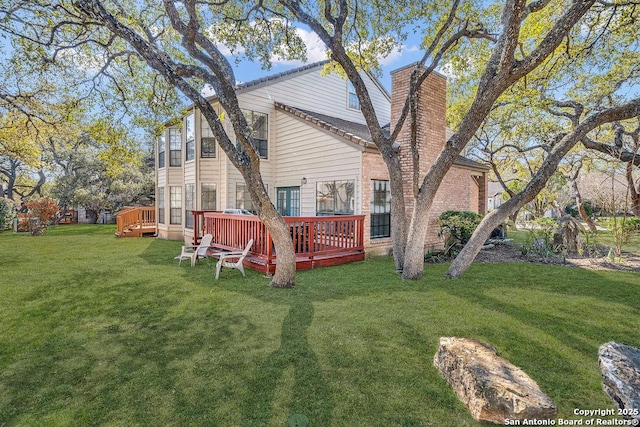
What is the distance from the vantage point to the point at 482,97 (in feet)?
17.9

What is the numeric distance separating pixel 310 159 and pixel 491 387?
29.4 ft

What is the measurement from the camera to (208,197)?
12.2 m

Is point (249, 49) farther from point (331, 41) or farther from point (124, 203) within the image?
point (124, 203)

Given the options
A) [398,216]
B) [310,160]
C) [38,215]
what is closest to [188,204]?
[310,160]

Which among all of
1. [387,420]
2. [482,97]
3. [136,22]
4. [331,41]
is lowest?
[387,420]

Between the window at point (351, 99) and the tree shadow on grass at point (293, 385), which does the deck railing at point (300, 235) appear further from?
the window at point (351, 99)

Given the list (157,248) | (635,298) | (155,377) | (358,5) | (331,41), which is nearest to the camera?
(155,377)

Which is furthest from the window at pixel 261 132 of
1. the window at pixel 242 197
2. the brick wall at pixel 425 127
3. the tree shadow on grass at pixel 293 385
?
the tree shadow on grass at pixel 293 385

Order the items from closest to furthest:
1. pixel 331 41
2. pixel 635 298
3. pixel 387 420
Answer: pixel 387 420 < pixel 635 298 < pixel 331 41

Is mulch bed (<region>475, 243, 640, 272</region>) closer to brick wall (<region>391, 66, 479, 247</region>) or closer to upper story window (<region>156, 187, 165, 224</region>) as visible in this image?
brick wall (<region>391, 66, 479, 247</region>)

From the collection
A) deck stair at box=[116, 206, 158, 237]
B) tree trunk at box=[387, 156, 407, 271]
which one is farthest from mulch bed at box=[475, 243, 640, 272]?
deck stair at box=[116, 206, 158, 237]

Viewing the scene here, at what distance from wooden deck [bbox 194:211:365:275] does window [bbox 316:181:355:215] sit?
923 millimetres

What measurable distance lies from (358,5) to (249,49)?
10.4 ft

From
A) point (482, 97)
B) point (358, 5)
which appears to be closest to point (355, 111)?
point (358, 5)
